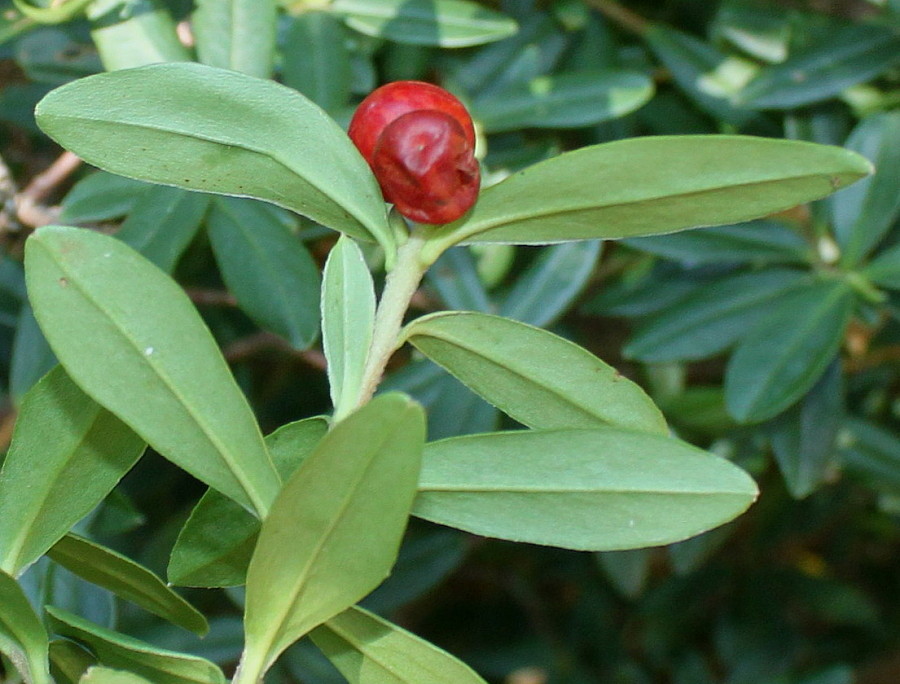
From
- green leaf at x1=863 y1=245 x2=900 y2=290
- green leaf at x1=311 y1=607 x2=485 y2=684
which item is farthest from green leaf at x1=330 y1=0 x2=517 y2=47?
green leaf at x1=311 y1=607 x2=485 y2=684

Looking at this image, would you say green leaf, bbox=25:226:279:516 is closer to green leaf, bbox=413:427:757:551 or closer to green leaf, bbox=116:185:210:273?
green leaf, bbox=413:427:757:551

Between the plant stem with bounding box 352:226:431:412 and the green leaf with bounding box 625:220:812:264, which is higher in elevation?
the plant stem with bounding box 352:226:431:412

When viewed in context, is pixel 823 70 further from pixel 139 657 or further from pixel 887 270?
pixel 139 657

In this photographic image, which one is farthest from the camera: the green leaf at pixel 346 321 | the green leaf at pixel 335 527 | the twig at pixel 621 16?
the twig at pixel 621 16

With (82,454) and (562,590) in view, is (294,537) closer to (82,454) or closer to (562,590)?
(82,454)

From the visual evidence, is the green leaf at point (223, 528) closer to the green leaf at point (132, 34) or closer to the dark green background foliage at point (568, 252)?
the dark green background foliage at point (568, 252)

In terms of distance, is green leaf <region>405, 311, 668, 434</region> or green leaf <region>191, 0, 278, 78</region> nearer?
green leaf <region>405, 311, 668, 434</region>

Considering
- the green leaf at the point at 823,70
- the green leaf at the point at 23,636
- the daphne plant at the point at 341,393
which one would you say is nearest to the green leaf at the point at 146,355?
the daphne plant at the point at 341,393

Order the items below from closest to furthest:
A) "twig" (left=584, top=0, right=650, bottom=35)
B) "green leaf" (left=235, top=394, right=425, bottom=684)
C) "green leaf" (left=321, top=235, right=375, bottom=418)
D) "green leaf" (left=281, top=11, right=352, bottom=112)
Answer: "green leaf" (left=235, top=394, right=425, bottom=684), "green leaf" (left=321, top=235, right=375, bottom=418), "green leaf" (left=281, top=11, right=352, bottom=112), "twig" (left=584, top=0, right=650, bottom=35)
